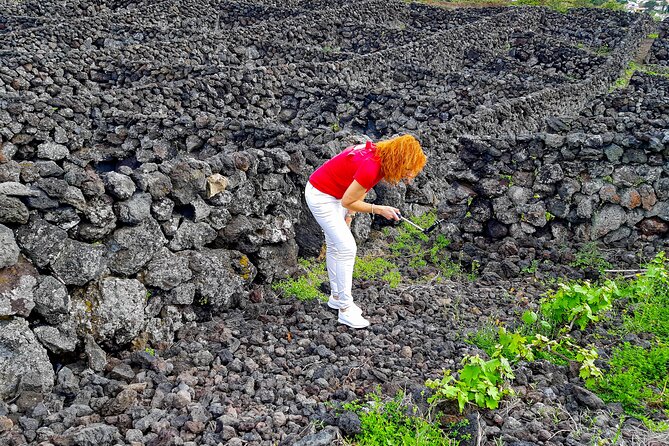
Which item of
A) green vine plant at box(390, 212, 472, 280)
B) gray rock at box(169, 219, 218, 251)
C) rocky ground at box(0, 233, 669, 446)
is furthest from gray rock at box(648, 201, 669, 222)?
gray rock at box(169, 219, 218, 251)

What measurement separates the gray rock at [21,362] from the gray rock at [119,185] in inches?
55.9

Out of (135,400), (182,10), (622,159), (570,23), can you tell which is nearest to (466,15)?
(570,23)

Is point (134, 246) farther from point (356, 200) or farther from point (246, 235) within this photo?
point (356, 200)

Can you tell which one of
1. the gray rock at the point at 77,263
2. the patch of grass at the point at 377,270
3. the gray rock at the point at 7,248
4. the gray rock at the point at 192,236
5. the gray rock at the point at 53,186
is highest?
the gray rock at the point at 53,186

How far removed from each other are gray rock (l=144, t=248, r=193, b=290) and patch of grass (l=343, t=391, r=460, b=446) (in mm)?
2222

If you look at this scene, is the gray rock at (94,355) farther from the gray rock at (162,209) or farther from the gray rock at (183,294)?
the gray rock at (162,209)

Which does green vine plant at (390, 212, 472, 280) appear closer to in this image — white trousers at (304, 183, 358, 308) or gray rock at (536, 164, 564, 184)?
gray rock at (536, 164, 564, 184)

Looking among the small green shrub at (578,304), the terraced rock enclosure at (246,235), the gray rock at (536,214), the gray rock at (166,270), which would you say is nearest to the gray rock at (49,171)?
the terraced rock enclosure at (246,235)

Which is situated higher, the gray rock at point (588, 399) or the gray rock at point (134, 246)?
the gray rock at point (134, 246)

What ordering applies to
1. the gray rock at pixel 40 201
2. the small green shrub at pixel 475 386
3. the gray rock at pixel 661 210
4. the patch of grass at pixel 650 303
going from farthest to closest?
1. the gray rock at pixel 661 210
2. the patch of grass at pixel 650 303
3. the gray rock at pixel 40 201
4. the small green shrub at pixel 475 386

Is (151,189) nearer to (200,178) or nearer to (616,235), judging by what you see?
(200,178)

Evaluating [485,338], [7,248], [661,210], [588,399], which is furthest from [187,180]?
[661,210]

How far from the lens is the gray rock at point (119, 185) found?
237 inches

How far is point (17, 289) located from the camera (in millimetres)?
5062
